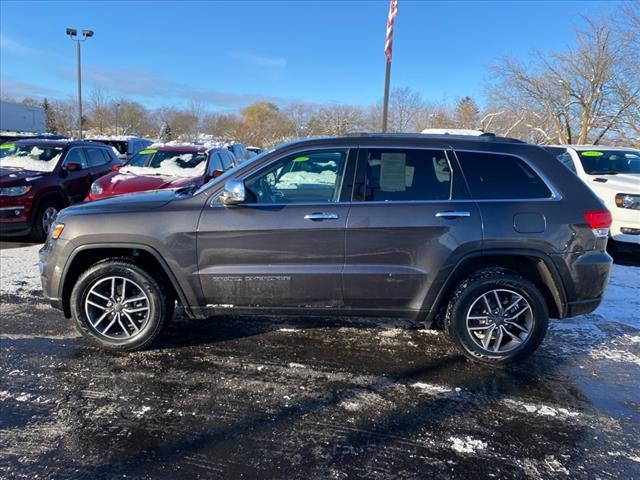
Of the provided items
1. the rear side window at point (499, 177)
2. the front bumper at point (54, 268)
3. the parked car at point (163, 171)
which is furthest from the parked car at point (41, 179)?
the rear side window at point (499, 177)

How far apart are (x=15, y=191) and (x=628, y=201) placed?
10297mm

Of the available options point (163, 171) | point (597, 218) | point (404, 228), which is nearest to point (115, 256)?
point (404, 228)

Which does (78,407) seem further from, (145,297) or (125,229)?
(125,229)

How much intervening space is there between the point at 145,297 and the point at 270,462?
73.6 inches

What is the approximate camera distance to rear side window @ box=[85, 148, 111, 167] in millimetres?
9782

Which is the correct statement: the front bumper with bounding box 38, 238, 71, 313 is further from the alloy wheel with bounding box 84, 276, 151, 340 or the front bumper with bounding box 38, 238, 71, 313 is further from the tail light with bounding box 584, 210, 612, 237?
the tail light with bounding box 584, 210, 612, 237

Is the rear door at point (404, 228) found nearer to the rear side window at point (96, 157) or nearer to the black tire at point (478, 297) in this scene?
the black tire at point (478, 297)

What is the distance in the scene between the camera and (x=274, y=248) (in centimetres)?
365

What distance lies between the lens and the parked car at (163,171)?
806 centimetres

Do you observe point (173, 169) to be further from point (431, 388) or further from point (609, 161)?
point (609, 161)

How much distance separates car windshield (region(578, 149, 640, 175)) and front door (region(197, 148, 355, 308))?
716 cm

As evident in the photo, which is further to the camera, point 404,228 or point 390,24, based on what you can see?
point 390,24

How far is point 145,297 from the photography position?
3811 mm

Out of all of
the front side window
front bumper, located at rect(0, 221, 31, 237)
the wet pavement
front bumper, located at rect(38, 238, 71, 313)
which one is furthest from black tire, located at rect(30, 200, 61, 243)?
the front side window
